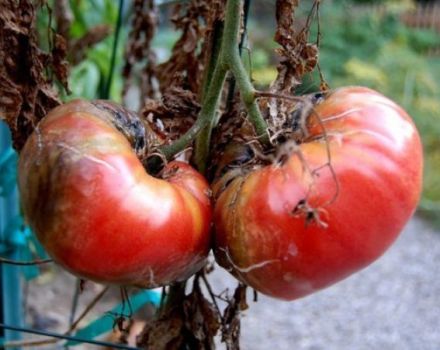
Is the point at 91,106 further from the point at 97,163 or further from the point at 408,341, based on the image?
the point at 408,341

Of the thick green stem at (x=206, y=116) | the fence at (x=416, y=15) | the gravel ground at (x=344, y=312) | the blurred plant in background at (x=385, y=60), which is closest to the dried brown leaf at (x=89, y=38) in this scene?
the thick green stem at (x=206, y=116)

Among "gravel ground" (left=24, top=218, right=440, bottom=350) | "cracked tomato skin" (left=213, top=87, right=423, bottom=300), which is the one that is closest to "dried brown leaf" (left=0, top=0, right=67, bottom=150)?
"cracked tomato skin" (left=213, top=87, right=423, bottom=300)

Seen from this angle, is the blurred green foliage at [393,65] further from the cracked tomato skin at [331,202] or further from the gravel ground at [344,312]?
the cracked tomato skin at [331,202]

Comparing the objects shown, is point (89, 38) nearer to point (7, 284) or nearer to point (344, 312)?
point (7, 284)

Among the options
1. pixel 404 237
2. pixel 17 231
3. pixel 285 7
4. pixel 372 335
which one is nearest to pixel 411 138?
pixel 285 7

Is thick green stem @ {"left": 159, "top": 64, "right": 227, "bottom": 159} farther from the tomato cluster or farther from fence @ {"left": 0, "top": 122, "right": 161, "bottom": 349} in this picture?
fence @ {"left": 0, "top": 122, "right": 161, "bottom": 349}

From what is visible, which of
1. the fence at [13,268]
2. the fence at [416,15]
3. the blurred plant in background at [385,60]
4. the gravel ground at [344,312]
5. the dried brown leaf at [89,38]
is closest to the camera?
the fence at [13,268]

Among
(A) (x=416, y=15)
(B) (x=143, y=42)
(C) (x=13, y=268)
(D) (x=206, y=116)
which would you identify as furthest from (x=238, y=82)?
(A) (x=416, y=15)
